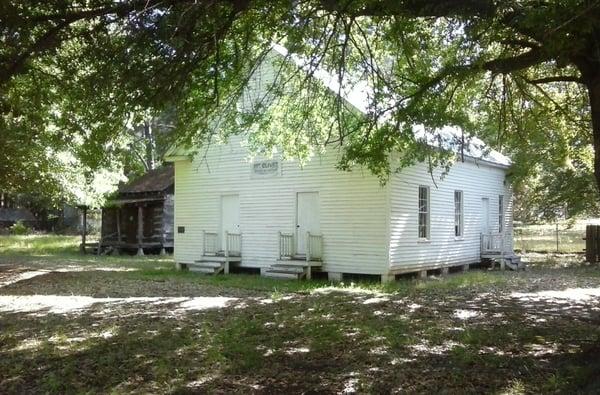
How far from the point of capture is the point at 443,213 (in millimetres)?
18875

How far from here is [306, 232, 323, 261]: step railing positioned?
1719 centimetres

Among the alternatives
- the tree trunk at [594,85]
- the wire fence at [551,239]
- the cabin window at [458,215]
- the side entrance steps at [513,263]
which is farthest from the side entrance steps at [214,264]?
the wire fence at [551,239]

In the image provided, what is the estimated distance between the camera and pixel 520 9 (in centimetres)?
657

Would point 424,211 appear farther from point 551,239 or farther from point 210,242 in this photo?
point 551,239

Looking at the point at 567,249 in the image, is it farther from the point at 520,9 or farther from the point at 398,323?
the point at 520,9

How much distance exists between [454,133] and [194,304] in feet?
19.9

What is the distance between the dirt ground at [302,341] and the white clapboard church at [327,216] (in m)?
2.81

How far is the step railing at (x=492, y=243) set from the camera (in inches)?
836

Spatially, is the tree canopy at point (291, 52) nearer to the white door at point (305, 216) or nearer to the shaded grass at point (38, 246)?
the white door at point (305, 216)

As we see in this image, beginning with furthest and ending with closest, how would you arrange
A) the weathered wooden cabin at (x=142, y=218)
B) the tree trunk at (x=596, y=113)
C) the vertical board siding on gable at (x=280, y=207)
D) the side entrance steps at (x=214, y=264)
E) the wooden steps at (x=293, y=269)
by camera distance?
1. the weathered wooden cabin at (x=142, y=218)
2. the side entrance steps at (x=214, y=264)
3. the wooden steps at (x=293, y=269)
4. the vertical board siding on gable at (x=280, y=207)
5. the tree trunk at (x=596, y=113)

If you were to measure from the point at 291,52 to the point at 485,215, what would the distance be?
14.9 m

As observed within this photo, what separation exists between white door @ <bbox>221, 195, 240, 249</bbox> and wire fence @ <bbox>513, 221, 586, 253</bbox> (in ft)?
50.5

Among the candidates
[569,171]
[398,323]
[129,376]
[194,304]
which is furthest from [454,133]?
[569,171]

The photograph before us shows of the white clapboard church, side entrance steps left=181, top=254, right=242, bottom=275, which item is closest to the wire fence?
the white clapboard church
